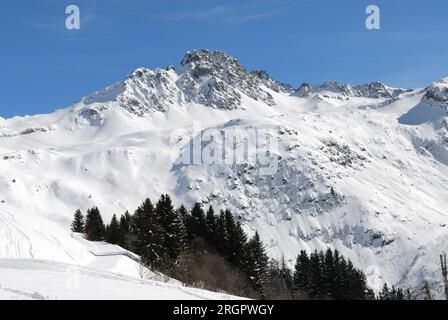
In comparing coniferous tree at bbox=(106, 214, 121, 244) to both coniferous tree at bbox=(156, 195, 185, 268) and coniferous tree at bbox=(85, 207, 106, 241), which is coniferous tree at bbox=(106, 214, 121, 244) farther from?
coniferous tree at bbox=(156, 195, 185, 268)

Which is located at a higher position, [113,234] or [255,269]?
[113,234]

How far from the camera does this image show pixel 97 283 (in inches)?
884

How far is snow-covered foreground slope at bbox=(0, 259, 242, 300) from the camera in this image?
747 inches

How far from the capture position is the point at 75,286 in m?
21.0

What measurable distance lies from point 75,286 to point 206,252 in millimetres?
34573

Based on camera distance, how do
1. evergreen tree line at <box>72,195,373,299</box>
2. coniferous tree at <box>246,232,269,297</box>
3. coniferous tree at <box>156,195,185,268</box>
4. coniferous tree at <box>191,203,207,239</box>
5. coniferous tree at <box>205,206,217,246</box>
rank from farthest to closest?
coniferous tree at <box>191,203,207,239</box>, coniferous tree at <box>205,206,217,246</box>, coniferous tree at <box>246,232,269,297</box>, coniferous tree at <box>156,195,185,268</box>, evergreen tree line at <box>72,195,373,299</box>

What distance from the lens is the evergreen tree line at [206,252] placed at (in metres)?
48.8

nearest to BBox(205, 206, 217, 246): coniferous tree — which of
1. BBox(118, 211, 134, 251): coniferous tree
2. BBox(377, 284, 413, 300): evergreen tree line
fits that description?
BBox(118, 211, 134, 251): coniferous tree

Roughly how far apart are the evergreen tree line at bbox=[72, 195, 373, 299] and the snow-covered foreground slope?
1589cm

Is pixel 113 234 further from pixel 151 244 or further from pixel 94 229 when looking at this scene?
pixel 151 244

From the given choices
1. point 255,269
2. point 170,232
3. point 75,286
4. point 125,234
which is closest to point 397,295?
point 125,234

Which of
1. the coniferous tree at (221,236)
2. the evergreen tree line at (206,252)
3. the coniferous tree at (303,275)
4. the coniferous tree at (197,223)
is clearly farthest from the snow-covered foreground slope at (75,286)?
the coniferous tree at (303,275)
